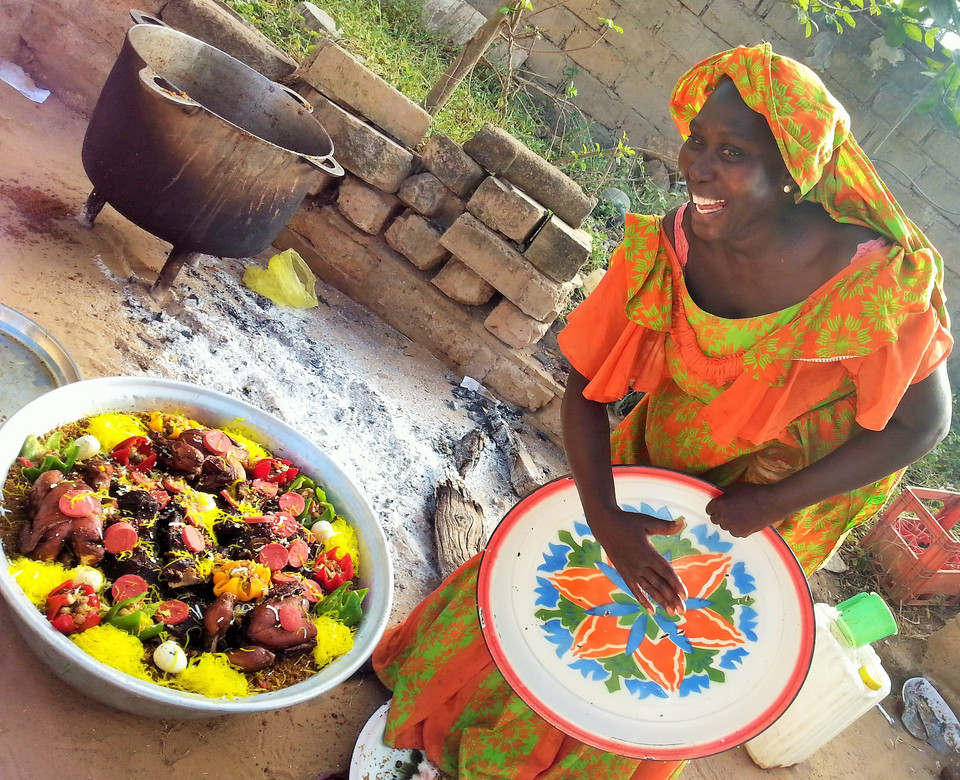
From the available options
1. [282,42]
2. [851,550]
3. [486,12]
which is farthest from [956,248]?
[282,42]

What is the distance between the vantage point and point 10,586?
1.54 m

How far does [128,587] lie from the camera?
179 cm

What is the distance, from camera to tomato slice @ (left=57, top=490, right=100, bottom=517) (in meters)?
1.77

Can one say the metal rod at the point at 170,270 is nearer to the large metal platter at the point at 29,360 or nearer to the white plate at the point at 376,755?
the large metal platter at the point at 29,360

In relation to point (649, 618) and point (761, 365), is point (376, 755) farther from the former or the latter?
point (761, 365)

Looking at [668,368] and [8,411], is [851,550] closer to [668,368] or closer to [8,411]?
[668,368]

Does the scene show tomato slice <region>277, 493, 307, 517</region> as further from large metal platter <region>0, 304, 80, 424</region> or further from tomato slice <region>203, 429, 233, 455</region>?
large metal platter <region>0, 304, 80, 424</region>

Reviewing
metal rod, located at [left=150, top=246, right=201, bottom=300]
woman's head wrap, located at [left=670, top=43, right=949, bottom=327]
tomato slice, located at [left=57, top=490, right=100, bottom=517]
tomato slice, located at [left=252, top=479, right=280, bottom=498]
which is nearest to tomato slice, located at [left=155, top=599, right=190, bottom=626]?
tomato slice, located at [left=57, top=490, right=100, bottom=517]

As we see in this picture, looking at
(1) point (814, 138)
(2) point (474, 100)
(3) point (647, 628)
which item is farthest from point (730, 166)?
(2) point (474, 100)

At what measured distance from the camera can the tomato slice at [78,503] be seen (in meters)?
1.77

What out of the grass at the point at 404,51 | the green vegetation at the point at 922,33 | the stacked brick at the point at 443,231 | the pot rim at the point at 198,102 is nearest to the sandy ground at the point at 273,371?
the stacked brick at the point at 443,231

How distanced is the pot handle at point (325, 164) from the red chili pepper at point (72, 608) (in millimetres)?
1822

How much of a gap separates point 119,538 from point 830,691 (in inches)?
95.2

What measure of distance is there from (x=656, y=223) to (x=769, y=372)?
427 millimetres
